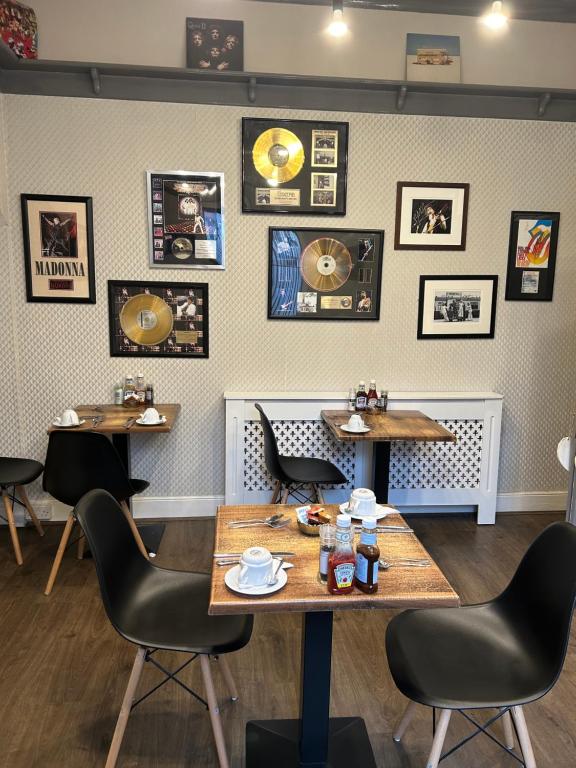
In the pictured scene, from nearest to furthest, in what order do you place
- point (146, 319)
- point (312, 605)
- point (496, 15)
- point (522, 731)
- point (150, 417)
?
point (312, 605) → point (522, 731) → point (496, 15) → point (150, 417) → point (146, 319)

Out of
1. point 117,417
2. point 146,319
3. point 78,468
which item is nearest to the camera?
point 78,468

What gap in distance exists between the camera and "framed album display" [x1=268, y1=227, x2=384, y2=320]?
12.4 feet

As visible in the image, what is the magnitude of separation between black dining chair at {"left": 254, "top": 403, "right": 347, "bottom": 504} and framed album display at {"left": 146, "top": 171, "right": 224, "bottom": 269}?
1.06 meters

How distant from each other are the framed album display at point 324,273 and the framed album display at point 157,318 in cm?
49

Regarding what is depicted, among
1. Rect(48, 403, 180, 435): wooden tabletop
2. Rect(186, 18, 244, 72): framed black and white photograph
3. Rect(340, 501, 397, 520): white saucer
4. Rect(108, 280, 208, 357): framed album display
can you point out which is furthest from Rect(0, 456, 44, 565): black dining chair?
Rect(186, 18, 244, 72): framed black and white photograph

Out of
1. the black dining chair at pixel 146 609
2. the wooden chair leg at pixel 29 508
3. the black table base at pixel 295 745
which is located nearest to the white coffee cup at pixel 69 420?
the wooden chair leg at pixel 29 508

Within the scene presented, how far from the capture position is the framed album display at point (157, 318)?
3715mm

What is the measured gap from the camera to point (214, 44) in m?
3.51

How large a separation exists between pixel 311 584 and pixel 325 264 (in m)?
2.58

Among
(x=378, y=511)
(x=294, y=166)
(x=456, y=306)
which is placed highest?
(x=294, y=166)

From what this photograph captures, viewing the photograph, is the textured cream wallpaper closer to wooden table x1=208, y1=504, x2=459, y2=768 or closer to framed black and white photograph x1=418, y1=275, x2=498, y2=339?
framed black and white photograph x1=418, y1=275, x2=498, y2=339

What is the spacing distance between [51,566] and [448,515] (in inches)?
103

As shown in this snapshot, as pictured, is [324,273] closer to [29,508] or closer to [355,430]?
[355,430]

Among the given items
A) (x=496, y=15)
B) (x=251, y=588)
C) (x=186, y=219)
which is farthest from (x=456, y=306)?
(x=251, y=588)
